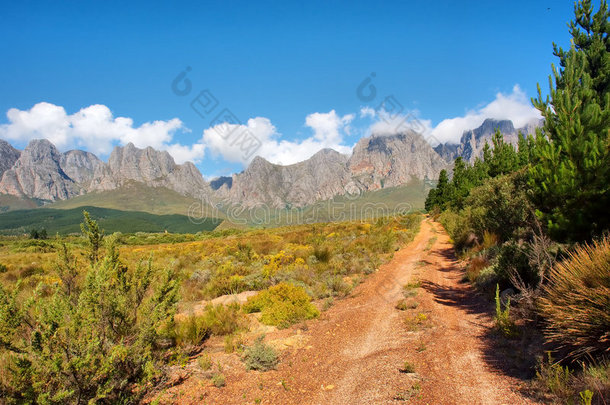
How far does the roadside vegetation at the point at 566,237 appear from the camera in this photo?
3.81 meters

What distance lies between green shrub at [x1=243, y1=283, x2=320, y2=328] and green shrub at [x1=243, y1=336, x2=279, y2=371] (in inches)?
71.4

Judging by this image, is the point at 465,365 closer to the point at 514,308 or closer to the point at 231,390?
the point at 514,308

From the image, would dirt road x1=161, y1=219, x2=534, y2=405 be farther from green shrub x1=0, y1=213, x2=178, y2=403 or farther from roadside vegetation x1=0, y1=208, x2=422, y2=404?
green shrub x1=0, y1=213, x2=178, y2=403

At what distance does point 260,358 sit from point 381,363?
2.33 m

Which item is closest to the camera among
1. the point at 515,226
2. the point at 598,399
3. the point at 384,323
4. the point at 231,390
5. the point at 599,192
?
the point at 598,399

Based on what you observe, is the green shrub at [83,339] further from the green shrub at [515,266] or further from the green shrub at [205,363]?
the green shrub at [515,266]

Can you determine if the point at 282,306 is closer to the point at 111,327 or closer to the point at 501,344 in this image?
the point at 111,327

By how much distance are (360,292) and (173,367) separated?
6.65m

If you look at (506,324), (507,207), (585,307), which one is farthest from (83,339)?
(507,207)

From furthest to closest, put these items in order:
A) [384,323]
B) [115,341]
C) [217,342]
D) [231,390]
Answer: [384,323], [217,342], [231,390], [115,341]

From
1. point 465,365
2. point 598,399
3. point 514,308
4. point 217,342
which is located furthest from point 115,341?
point 514,308

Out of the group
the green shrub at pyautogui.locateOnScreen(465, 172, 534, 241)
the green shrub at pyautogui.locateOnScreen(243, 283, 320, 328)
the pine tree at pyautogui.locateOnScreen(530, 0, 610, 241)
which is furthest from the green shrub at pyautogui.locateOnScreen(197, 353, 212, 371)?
the green shrub at pyautogui.locateOnScreen(465, 172, 534, 241)

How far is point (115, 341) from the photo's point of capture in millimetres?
4414

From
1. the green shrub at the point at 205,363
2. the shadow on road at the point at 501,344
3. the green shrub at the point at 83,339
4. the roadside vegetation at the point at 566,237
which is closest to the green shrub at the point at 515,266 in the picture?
the roadside vegetation at the point at 566,237
